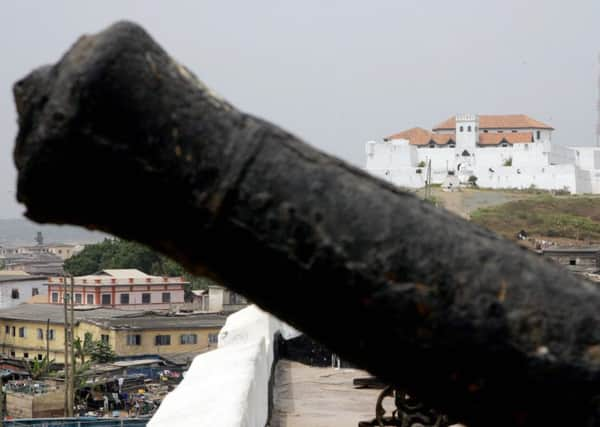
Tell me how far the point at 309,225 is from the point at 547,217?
2489 inches

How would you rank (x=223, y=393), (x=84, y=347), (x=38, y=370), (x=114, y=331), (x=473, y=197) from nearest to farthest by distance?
(x=223, y=393) → (x=38, y=370) → (x=84, y=347) → (x=114, y=331) → (x=473, y=197)

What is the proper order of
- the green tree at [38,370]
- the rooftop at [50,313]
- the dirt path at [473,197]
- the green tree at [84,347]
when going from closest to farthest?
the green tree at [38,370] < the green tree at [84,347] < the rooftop at [50,313] < the dirt path at [473,197]

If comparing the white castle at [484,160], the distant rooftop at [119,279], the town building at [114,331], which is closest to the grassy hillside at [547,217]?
the white castle at [484,160]

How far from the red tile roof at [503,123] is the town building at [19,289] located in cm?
3534

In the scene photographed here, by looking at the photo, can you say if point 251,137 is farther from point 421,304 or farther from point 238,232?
point 421,304

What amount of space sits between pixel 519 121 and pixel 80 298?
43.7m

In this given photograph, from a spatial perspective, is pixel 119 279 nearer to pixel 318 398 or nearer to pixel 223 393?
pixel 318 398

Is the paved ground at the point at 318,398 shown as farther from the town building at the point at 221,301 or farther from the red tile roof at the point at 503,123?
the red tile roof at the point at 503,123

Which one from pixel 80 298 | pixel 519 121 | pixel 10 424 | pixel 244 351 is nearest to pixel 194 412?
pixel 244 351

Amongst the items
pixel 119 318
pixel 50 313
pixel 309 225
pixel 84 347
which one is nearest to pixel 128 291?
pixel 50 313

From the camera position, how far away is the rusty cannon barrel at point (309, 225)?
3.83 feet

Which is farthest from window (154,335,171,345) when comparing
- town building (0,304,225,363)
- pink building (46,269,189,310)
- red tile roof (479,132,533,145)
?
red tile roof (479,132,533,145)

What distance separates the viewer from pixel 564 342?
1.20 m

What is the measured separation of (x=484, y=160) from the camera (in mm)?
76125
